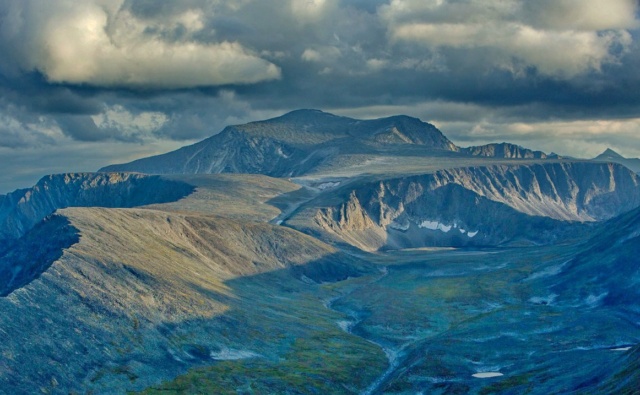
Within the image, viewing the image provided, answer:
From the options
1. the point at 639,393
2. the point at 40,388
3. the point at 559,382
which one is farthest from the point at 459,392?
the point at 40,388

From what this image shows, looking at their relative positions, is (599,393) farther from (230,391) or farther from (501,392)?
(230,391)

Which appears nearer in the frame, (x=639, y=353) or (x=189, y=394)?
(x=639, y=353)

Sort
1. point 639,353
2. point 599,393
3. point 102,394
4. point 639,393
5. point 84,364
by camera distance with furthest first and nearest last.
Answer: point 84,364 < point 102,394 < point 639,353 < point 599,393 < point 639,393

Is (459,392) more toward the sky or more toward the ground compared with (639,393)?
more toward the ground

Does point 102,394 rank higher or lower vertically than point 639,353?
lower

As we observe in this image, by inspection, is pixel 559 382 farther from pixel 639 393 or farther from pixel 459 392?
pixel 639 393

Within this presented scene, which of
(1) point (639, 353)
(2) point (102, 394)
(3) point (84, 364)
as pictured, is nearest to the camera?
(1) point (639, 353)

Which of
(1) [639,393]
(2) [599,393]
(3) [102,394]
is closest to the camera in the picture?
(1) [639,393]

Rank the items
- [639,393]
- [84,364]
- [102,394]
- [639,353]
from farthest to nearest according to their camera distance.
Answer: [84,364], [102,394], [639,353], [639,393]

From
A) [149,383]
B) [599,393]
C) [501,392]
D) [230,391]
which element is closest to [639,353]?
[599,393]
